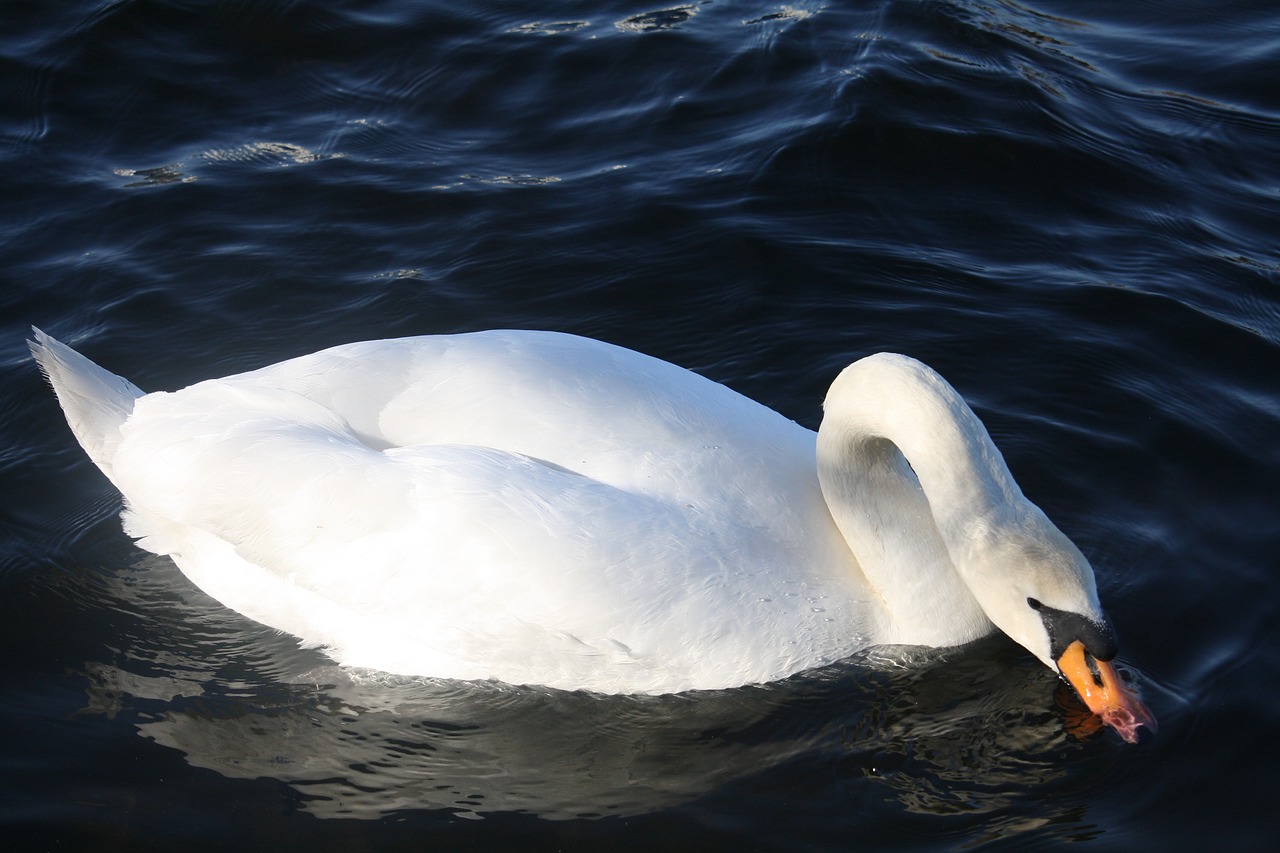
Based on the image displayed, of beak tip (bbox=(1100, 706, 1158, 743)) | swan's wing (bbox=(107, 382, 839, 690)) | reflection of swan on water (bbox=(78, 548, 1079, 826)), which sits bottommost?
reflection of swan on water (bbox=(78, 548, 1079, 826))

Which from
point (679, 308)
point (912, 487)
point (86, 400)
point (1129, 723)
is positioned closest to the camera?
point (1129, 723)

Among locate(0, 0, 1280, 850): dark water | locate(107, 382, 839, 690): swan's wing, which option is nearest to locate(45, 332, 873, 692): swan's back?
locate(107, 382, 839, 690): swan's wing

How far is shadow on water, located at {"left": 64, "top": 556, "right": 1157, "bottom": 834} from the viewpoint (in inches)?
186

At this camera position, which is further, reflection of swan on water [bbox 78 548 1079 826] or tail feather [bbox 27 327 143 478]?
tail feather [bbox 27 327 143 478]

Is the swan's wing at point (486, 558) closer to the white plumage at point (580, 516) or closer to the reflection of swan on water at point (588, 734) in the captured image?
the white plumage at point (580, 516)

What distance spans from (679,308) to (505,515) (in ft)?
9.93

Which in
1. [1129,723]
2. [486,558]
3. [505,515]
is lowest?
[1129,723]

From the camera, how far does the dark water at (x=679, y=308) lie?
15.6 feet

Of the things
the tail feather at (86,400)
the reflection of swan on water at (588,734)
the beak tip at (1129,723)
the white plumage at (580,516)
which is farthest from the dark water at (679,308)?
the tail feather at (86,400)

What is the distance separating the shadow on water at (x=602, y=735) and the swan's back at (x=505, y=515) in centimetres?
15

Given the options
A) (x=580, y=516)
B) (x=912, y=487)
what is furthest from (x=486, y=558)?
(x=912, y=487)

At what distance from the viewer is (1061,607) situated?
15.4 feet

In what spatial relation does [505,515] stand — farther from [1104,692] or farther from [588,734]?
[1104,692]

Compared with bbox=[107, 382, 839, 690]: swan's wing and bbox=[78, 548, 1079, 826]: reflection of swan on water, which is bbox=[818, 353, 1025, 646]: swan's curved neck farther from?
bbox=[107, 382, 839, 690]: swan's wing
